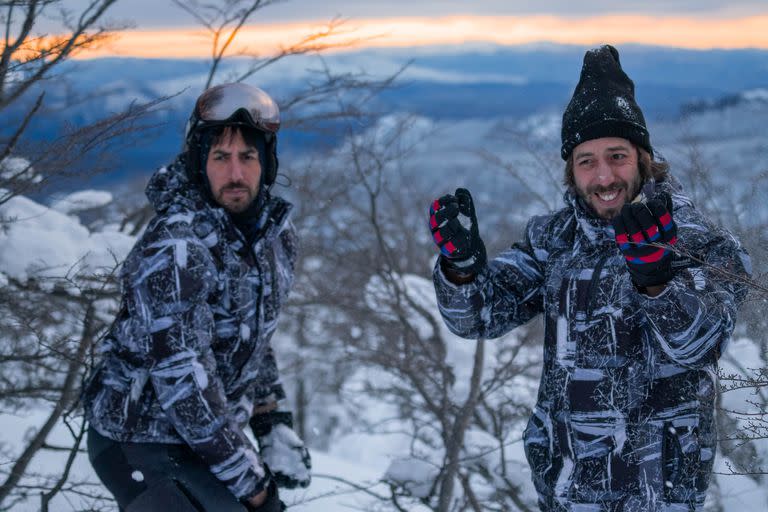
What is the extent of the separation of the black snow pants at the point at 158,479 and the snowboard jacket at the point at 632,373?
119 centimetres

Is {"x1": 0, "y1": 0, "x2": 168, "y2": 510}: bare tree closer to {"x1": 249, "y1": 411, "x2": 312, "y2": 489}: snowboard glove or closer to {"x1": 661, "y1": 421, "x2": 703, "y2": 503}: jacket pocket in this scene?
{"x1": 249, "y1": 411, "x2": 312, "y2": 489}: snowboard glove

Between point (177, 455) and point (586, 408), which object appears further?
point (177, 455)

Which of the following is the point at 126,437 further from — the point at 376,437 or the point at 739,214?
the point at 376,437

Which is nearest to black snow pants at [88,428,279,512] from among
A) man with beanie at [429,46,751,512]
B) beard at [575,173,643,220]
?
man with beanie at [429,46,751,512]

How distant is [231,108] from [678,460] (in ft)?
6.74

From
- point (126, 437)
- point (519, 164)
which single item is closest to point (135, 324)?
point (126, 437)

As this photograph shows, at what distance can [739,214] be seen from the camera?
3482mm

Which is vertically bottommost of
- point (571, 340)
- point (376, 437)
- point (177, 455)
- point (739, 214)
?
point (376, 437)

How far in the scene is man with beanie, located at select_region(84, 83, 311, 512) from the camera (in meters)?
2.72

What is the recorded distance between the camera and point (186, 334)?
8.95 ft

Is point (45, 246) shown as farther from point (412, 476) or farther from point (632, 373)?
point (632, 373)

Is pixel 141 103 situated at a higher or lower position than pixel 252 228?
higher

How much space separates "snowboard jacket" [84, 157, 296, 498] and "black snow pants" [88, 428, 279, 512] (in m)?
0.04

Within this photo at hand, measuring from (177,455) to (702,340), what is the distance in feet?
6.05
